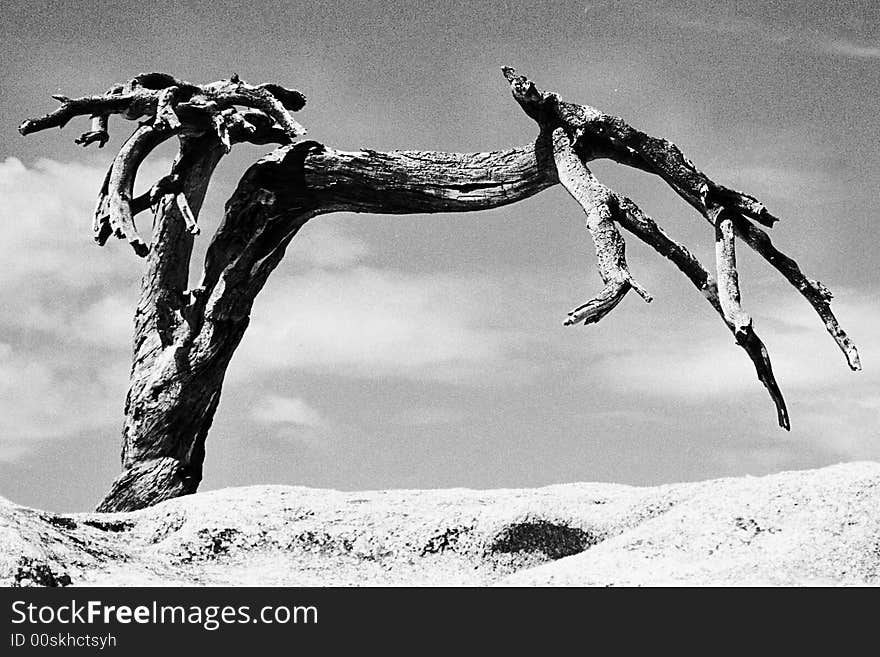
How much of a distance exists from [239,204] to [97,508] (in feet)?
6.38

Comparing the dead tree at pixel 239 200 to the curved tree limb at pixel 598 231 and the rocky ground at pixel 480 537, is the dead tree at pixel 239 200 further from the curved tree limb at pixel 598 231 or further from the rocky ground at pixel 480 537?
the rocky ground at pixel 480 537

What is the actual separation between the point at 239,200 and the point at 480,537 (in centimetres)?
253

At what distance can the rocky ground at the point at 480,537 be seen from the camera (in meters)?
3.65

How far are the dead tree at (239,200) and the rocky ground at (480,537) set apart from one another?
898 mm

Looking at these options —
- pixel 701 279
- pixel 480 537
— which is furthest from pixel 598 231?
pixel 480 537

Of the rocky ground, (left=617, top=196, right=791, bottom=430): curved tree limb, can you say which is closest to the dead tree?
(left=617, top=196, right=791, bottom=430): curved tree limb

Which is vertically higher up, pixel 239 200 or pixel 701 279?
pixel 239 200

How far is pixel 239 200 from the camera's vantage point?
6.20 meters

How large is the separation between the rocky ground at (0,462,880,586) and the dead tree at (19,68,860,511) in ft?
A: 2.95

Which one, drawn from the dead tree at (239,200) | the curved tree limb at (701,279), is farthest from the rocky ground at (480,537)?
the dead tree at (239,200)

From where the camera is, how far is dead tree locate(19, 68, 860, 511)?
19.0ft

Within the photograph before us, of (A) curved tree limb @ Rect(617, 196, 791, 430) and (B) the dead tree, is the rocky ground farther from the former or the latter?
(B) the dead tree

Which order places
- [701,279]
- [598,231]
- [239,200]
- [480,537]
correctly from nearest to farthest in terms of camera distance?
[480,537]
[598,231]
[701,279]
[239,200]

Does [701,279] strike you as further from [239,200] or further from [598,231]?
[239,200]
